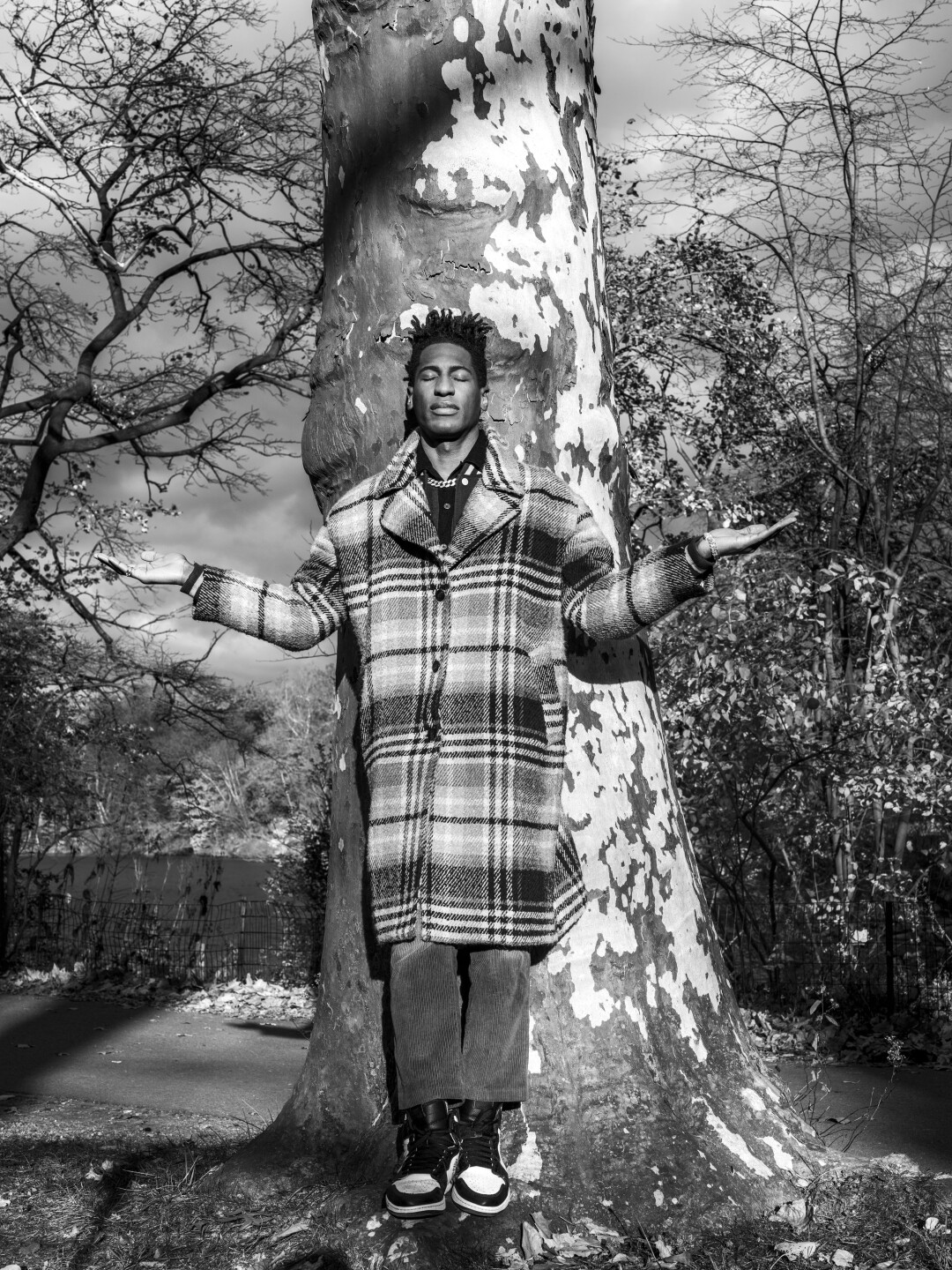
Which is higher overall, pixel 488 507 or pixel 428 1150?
pixel 488 507

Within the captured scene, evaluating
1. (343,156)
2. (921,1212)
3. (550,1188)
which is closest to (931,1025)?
(921,1212)

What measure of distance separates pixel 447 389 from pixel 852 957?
19.4 feet

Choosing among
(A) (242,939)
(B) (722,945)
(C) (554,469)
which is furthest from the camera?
(A) (242,939)

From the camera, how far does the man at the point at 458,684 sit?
3090mm

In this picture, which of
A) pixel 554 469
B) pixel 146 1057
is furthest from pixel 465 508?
pixel 146 1057

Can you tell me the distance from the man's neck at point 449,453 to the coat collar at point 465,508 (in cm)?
6

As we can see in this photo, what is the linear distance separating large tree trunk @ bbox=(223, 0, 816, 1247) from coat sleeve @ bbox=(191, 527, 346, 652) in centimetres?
22

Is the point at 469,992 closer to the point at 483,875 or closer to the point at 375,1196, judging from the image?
the point at 483,875

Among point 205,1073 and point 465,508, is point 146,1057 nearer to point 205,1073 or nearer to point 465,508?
point 205,1073

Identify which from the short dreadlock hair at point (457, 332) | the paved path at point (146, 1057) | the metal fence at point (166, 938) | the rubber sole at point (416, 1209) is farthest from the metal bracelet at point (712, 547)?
the metal fence at point (166, 938)

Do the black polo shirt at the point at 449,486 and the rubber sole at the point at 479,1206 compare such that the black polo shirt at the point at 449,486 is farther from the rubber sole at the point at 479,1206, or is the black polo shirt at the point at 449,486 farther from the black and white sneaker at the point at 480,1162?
the rubber sole at the point at 479,1206

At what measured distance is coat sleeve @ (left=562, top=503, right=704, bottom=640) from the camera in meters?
3.25

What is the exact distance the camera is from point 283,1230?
311cm

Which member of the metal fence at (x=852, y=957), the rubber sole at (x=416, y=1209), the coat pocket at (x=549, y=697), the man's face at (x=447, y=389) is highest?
the man's face at (x=447, y=389)
